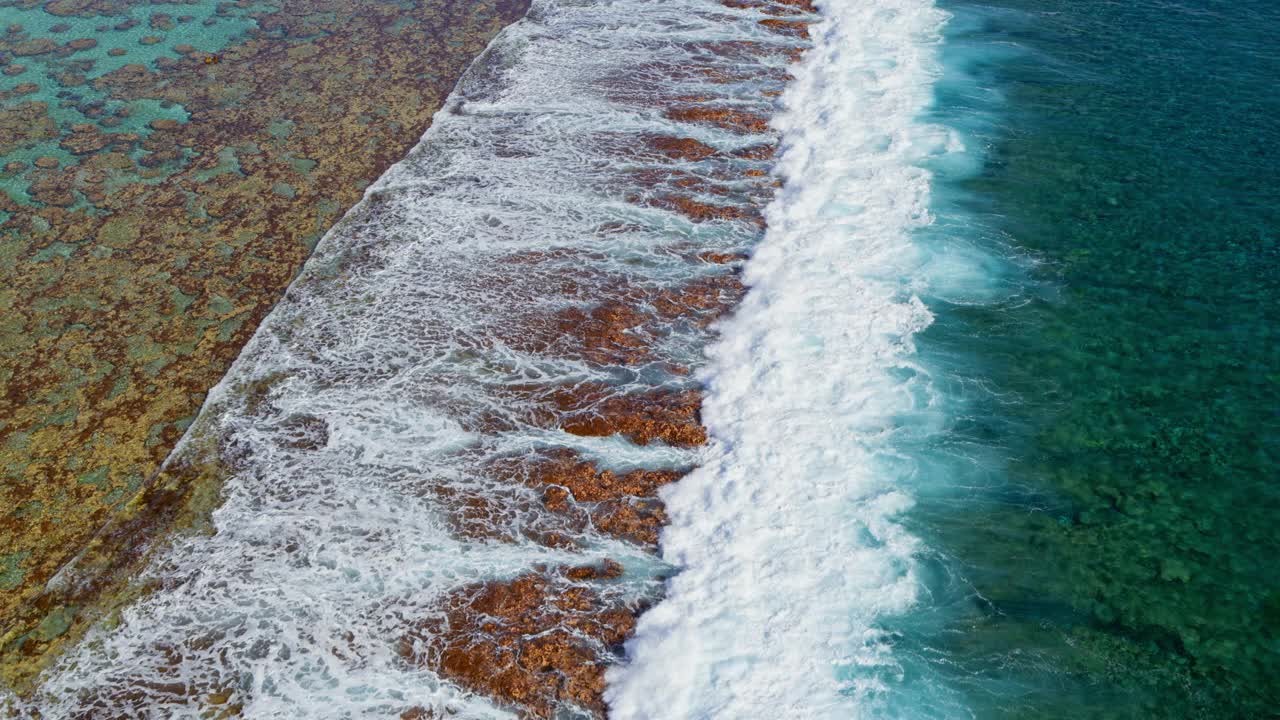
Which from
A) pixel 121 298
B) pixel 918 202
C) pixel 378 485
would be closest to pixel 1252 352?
pixel 918 202

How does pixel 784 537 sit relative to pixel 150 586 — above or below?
above

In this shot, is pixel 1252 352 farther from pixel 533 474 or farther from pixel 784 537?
pixel 533 474

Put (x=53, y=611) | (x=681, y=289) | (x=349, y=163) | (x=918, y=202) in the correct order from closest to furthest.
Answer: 1. (x=53, y=611)
2. (x=681, y=289)
3. (x=918, y=202)
4. (x=349, y=163)

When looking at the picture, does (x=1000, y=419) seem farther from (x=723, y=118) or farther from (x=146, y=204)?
(x=146, y=204)

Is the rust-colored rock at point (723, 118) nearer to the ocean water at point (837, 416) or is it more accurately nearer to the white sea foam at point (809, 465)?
the ocean water at point (837, 416)

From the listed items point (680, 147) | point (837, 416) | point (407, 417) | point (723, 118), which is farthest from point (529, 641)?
point (723, 118)

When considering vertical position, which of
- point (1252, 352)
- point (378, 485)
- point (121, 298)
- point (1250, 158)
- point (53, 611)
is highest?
point (1250, 158)

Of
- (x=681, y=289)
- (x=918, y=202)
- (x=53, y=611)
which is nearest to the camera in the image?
(x=53, y=611)
